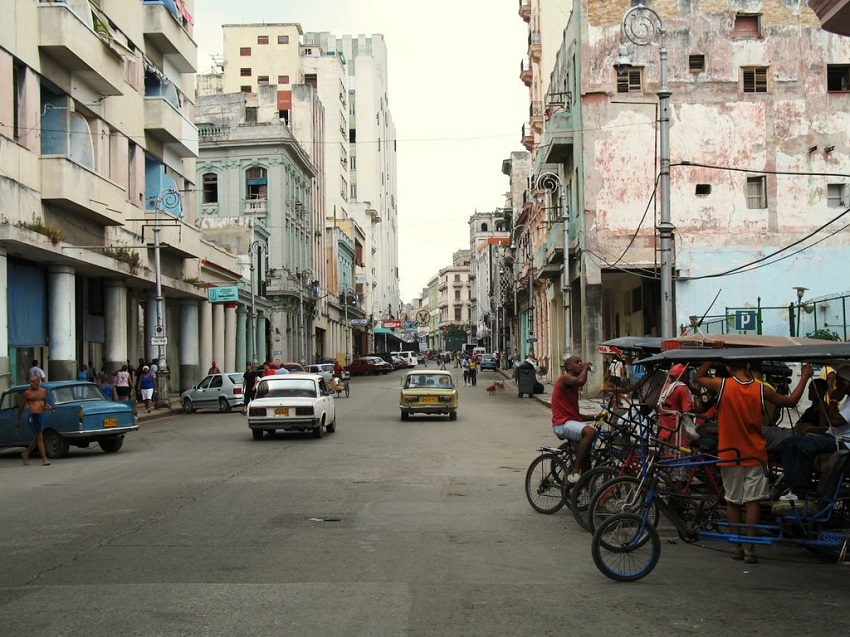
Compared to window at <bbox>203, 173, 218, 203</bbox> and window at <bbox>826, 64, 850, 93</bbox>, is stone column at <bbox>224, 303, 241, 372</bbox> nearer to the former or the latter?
window at <bbox>203, 173, 218, 203</bbox>

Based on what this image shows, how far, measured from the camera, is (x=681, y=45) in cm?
3588

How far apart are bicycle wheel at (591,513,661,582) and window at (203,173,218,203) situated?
6394 cm

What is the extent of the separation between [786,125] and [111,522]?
31.2 meters

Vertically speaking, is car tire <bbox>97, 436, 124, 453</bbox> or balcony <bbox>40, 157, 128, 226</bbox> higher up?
balcony <bbox>40, 157, 128, 226</bbox>

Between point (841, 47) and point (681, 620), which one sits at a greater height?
point (841, 47)

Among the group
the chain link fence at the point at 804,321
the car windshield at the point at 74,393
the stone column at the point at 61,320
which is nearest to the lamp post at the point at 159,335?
the stone column at the point at 61,320

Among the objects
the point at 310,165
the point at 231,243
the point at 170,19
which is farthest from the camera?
the point at 310,165

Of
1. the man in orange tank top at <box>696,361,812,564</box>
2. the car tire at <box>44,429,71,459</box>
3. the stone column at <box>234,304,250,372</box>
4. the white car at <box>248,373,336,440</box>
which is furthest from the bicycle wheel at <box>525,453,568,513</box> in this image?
the stone column at <box>234,304,250,372</box>

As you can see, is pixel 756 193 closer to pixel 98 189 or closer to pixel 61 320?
pixel 98 189

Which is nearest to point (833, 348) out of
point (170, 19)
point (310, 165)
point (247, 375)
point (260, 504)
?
point (260, 504)

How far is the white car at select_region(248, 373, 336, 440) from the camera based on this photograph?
2209cm

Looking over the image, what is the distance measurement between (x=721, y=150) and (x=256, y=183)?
4006 cm

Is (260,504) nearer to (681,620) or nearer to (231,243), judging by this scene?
(681,620)

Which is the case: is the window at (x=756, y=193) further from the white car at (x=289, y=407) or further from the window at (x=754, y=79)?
the white car at (x=289, y=407)
